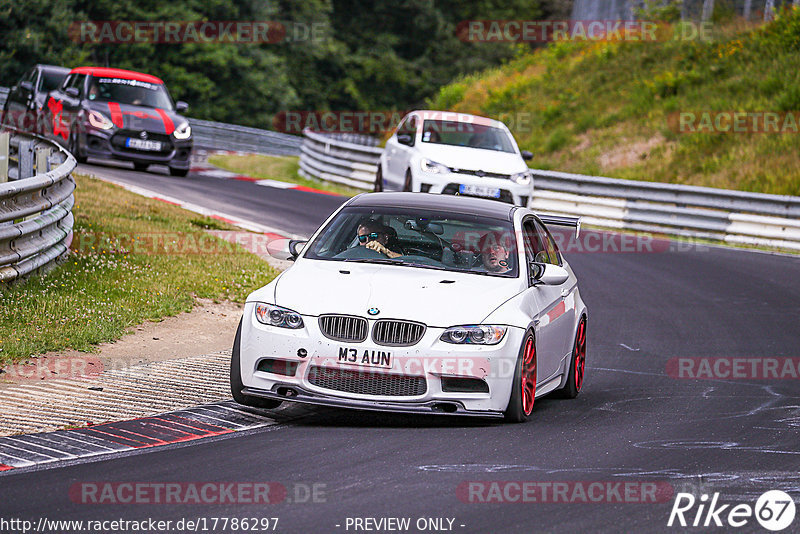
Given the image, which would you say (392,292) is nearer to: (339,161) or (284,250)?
(284,250)

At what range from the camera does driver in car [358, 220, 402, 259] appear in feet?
28.8

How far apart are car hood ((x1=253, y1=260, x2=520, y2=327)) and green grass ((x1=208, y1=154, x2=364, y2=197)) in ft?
59.9

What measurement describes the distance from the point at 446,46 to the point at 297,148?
2058 cm

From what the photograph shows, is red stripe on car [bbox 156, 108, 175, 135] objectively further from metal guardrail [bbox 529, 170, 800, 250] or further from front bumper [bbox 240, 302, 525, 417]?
front bumper [bbox 240, 302, 525, 417]

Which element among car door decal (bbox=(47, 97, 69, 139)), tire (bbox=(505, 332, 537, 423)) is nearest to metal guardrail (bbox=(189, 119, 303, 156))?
car door decal (bbox=(47, 97, 69, 139))

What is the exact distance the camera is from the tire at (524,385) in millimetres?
7777

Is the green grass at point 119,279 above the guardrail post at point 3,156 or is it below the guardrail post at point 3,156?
below

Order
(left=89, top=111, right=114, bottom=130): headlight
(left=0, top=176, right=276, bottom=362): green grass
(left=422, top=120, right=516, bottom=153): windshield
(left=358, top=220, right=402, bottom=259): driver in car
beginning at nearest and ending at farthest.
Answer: (left=358, top=220, right=402, bottom=259): driver in car
(left=0, top=176, right=276, bottom=362): green grass
(left=422, top=120, right=516, bottom=153): windshield
(left=89, top=111, right=114, bottom=130): headlight

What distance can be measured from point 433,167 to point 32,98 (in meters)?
10.4

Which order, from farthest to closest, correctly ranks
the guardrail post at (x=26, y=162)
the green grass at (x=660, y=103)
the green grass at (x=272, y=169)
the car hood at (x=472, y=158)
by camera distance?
the green grass at (x=272, y=169), the green grass at (x=660, y=103), the car hood at (x=472, y=158), the guardrail post at (x=26, y=162)

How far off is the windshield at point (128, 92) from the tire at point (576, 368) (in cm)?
1622

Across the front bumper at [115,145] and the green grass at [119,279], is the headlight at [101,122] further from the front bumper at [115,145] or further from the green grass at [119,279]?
the green grass at [119,279]

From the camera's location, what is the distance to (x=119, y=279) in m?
12.5

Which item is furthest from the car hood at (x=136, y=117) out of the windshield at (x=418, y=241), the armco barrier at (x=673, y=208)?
the windshield at (x=418, y=241)
